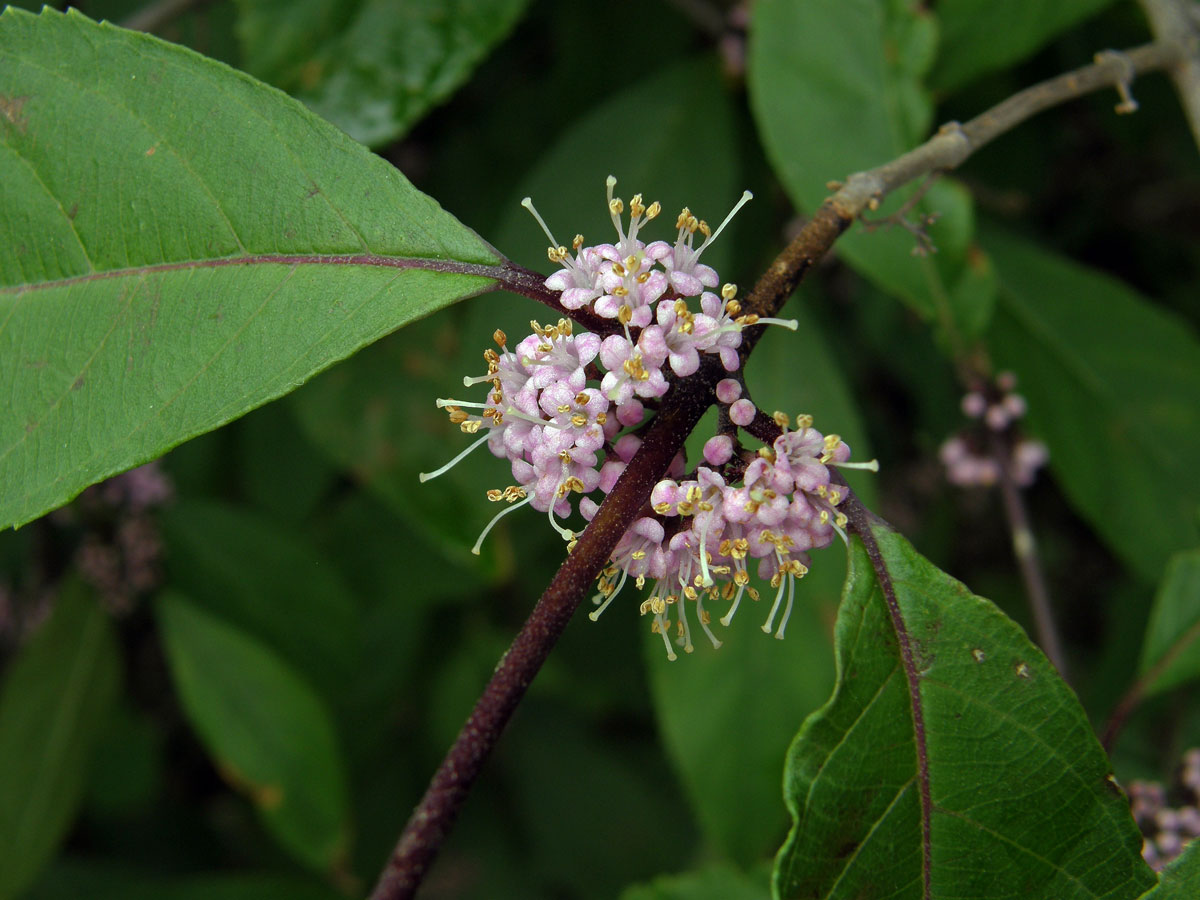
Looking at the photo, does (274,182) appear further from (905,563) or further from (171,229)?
(905,563)

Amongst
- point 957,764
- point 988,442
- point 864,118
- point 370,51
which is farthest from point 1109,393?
point 370,51

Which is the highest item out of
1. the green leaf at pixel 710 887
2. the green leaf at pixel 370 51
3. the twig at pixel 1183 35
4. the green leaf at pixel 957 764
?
the green leaf at pixel 370 51

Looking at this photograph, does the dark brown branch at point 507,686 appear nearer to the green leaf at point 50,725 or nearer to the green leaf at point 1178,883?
the green leaf at point 1178,883

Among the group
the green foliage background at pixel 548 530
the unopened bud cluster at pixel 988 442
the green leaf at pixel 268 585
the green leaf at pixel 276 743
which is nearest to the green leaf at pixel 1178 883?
the green foliage background at pixel 548 530

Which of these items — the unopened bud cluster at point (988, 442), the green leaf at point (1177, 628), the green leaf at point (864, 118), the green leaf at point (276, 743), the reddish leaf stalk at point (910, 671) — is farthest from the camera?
the green leaf at point (276, 743)

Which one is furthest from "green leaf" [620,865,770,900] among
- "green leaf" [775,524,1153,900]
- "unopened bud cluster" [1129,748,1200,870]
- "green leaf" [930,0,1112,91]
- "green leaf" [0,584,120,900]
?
"green leaf" [930,0,1112,91]

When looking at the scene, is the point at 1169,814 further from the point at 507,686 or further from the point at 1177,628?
the point at 507,686

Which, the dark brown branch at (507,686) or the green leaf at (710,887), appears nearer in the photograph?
the dark brown branch at (507,686)
